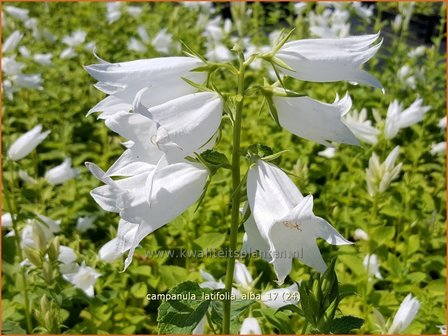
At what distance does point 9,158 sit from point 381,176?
1.69 m

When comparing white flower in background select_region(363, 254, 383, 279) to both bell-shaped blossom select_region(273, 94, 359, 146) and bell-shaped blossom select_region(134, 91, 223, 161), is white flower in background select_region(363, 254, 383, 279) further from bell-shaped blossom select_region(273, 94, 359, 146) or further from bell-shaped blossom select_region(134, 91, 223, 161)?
bell-shaped blossom select_region(134, 91, 223, 161)

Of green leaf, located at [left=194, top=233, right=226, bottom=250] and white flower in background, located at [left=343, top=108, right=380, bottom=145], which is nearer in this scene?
green leaf, located at [left=194, top=233, right=226, bottom=250]

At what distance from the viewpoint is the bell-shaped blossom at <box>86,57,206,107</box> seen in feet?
4.29

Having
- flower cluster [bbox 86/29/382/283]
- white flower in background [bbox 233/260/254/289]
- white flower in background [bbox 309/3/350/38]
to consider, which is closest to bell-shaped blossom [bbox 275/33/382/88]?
flower cluster [bbox 86/29/382/283]

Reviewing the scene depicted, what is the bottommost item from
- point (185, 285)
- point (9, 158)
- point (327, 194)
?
point (327, 194)

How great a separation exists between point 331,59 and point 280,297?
868 millimetres

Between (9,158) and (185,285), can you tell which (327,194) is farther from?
(185,285)

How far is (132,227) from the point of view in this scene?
4.65 ft

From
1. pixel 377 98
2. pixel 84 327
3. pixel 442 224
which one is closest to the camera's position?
pixel 84 327

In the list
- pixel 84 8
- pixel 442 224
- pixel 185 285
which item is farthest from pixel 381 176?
pixel 84 8

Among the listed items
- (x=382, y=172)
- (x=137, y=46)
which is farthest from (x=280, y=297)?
Answer: (x=137, y=46)

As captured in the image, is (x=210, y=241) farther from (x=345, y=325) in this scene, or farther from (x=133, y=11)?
(x=133, y=11)

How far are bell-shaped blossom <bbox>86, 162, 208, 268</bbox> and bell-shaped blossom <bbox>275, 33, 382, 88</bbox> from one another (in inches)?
13.2

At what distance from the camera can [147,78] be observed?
1312mm
